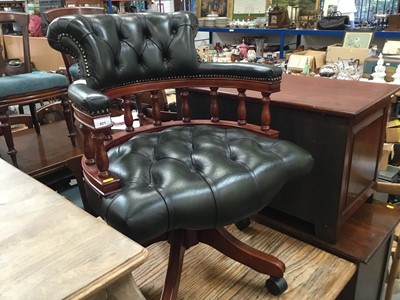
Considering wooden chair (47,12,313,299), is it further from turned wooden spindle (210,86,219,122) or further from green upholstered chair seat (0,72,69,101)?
green upholstered chair seat (0,72,69,101)

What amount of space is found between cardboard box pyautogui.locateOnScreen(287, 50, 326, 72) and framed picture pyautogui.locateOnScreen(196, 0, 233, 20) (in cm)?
112

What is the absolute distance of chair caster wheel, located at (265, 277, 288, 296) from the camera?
101cm

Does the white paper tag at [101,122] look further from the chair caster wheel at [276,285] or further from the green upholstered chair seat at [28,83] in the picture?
the green upholstered chair seat at [28,83]

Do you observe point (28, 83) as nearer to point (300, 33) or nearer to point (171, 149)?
point (171, 149)

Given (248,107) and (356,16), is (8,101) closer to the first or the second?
(248,107)

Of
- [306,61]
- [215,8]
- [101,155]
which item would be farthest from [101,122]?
[215,8]

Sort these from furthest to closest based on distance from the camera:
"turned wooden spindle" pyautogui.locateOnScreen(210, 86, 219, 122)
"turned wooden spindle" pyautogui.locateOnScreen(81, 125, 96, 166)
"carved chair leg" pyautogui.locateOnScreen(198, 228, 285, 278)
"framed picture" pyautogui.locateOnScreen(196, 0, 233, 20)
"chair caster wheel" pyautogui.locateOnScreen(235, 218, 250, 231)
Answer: "framed picture" pyautogui.locateOnScreen(196, 0, 233, 20), "chair caster wheel" pyautogui.locateOnScreen(235, 218, 250, 231), "turned wooden spindle" pyautogui.locateOnScreen(210, 86, 219, 122), "carved chair leg" pyautogui.locateOnScreen(198, 228, 285, 278), "turned wooden spindle" pyautogui.locateOnScreen(81, 125, 96, 166)

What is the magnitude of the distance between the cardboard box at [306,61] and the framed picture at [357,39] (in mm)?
174

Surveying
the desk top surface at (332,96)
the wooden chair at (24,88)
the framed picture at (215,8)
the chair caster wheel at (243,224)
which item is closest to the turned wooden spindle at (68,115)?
the wooden chair at (24,88)

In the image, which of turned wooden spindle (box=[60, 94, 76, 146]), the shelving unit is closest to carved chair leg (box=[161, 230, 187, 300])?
turned wooden spindle (box=[60, 94, 76, 146])

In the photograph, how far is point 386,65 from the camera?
2.02 metres

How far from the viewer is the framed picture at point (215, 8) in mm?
3270

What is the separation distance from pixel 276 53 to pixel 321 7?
1.56 ft

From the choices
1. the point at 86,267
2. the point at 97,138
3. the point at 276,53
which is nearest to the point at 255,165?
the point at 97,138
